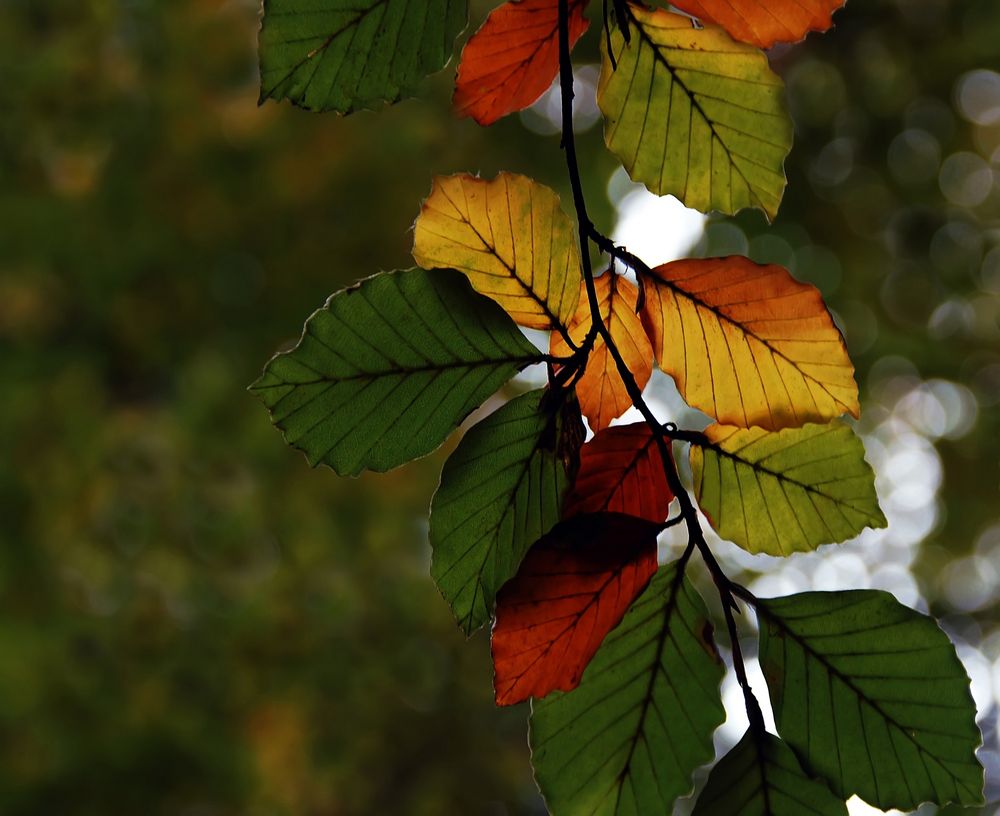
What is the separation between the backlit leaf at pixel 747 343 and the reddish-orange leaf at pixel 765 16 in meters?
0.08

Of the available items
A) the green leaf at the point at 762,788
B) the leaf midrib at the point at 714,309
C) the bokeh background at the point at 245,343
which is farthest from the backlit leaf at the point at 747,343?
the bokeh background at the point at 245,343

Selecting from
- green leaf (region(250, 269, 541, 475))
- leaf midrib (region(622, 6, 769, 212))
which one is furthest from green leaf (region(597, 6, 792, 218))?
green leaf (region(250, 269, 541, 475))

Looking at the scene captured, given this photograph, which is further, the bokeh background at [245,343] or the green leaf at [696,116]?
the bokeh background at [245,343]

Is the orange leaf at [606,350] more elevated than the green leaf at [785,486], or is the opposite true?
the orange leaf at [606,350]

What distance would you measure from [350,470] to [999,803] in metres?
3.47

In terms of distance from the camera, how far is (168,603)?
8.64ft

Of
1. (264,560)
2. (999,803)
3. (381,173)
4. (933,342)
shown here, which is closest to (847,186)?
(933,342)

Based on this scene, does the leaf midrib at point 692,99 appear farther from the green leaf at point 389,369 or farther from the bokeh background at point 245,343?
the bokeh background at point 245,343

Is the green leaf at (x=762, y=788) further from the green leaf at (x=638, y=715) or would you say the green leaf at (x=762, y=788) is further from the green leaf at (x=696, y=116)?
the green leaf at (x=696, y=116)

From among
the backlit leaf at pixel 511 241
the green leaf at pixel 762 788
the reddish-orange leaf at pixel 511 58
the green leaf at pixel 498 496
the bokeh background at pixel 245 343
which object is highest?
the bokeh background at pixel 245 343

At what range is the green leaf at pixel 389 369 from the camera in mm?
297

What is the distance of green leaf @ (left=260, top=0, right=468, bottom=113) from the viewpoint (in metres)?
0.32

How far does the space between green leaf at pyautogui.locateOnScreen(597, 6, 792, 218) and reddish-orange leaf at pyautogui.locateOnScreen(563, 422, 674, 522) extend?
Answer: 100 mm

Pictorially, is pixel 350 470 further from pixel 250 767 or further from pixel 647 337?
pixel 250 767
